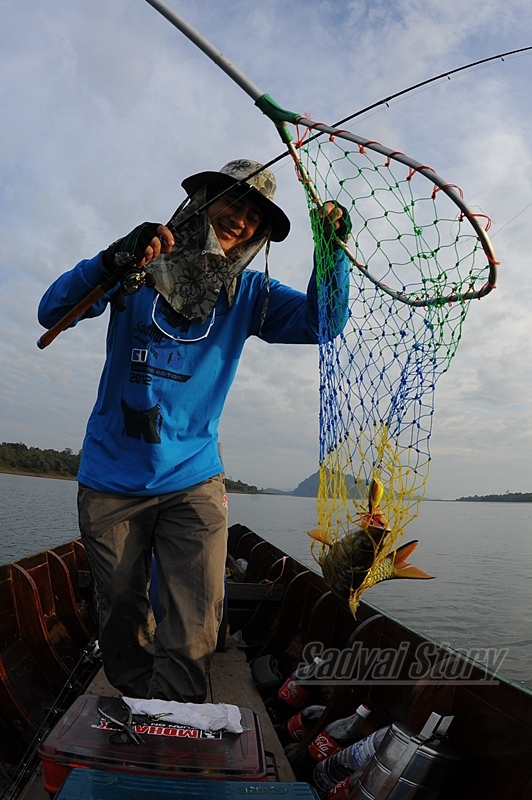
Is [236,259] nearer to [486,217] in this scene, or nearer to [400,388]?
[400,388]

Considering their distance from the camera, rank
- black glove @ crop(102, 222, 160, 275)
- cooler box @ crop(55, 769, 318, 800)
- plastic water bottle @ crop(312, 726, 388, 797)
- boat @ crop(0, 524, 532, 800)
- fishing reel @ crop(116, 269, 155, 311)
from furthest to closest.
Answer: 1. fishing reel @ crop(116, 269, 155, 311)
2. black glove @ crop(102, 222, 160, 275)
3. plastic water bottle @ crop(312, 726, 388, 797)
4. boat @ crop(0, 524, 532, 800)
5. cooler box @ crop(55, 769, 318, 800)

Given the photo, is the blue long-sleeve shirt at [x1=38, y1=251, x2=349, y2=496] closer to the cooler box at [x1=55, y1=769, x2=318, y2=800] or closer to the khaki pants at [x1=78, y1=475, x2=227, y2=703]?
the khaki pants at [x1=78, y1=475, x2=227, y2=703]

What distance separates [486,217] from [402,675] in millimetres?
2413

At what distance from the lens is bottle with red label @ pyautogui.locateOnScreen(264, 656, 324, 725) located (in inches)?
162

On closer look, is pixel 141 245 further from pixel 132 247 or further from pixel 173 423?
pixel 173 423

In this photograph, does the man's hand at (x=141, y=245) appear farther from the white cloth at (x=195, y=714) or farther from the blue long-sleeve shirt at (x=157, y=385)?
the white cloth at (x=195, y=714)

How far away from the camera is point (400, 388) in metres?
3.41

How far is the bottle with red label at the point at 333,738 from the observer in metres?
3.28

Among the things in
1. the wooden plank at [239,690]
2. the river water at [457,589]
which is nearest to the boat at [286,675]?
the wooden plank at [239,690]

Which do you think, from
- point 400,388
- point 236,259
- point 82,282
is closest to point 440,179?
point 400,388

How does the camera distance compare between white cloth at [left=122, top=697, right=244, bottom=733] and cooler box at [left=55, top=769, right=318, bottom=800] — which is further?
white cloth at [left=122, top=697, right=244, bottom=733]

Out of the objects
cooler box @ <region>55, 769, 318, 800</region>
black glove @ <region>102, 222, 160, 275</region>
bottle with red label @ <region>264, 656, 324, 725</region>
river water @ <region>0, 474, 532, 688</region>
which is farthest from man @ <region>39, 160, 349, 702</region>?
river water @ <region>0, 474, 532, 688</region>

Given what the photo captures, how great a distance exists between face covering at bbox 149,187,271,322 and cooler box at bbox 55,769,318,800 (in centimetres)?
248

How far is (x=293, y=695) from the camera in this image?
13.5 feet
